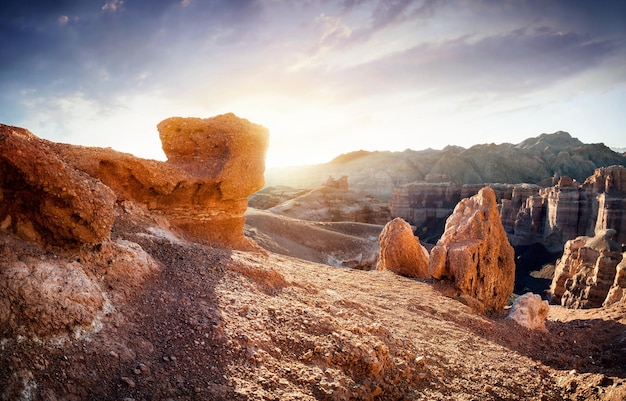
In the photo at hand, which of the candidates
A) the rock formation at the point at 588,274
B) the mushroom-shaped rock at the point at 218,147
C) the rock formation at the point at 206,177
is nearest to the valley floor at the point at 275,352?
the rock formation at the point at 206,177

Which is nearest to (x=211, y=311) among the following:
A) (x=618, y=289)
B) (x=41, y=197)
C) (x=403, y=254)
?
(x=41, y=197)

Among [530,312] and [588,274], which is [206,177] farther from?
[588,274]

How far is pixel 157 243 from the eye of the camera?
20.6 ft

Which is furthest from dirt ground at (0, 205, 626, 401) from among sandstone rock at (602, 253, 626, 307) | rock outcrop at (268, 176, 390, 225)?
rock outcrop at (268, 176, 390, 225)

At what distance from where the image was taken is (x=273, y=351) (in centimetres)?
398

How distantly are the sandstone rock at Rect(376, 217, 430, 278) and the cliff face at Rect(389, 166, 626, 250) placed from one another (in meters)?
33.5

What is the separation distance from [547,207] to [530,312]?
46.6 m

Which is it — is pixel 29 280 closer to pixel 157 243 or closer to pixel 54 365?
pixel 54 365

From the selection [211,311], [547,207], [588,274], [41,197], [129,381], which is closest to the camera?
[129,381]

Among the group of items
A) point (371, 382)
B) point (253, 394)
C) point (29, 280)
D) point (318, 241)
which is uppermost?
point (29, 280)

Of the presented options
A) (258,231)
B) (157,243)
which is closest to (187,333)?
(157,243)

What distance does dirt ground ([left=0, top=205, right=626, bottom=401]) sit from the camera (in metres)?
3.03

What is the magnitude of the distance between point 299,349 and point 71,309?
2.36m

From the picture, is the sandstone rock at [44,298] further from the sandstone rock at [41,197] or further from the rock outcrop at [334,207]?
the rock outcrop at [334,207]
